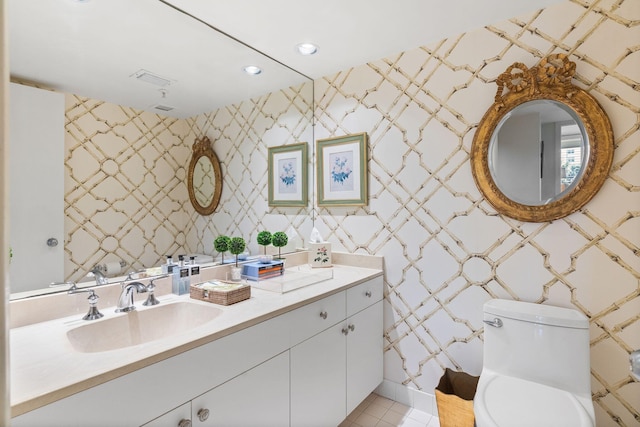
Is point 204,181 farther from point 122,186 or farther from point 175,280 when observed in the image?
point 175,280

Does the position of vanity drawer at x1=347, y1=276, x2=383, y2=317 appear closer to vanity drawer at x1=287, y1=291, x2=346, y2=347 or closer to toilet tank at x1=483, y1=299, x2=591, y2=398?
vanity drawer at x1=287, y1=291, x2=346, y2=347

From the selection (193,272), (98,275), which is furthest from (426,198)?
(98,275)

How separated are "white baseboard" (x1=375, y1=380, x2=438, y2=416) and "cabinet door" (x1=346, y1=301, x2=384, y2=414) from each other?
98 millimetres

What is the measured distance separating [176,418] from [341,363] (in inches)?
38.9

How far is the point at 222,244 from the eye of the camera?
5.98ft

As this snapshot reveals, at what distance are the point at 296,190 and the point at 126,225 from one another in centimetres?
120

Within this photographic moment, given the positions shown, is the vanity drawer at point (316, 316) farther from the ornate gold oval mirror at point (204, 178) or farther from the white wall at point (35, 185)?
the white wall at point (35, 185)

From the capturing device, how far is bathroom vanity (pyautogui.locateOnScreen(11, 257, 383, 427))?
2.67ft

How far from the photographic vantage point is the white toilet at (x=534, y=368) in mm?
1251

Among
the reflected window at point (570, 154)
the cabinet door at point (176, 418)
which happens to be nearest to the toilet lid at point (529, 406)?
the reflected window at point (570, 154)

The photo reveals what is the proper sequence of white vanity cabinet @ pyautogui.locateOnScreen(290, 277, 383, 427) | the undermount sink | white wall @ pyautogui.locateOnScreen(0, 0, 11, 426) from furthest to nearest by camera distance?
white vanity cabinet @ pyautogui.locateOnScreen(290, 277, 383, 427)
the undermount sink
white wall @ pyautogui.locateOnScreen(0, 0, 11, 426)

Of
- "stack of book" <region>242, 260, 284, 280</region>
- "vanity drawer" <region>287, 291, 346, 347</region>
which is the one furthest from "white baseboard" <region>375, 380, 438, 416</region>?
"stack of book" <region>242, 260, 284, 280</region>

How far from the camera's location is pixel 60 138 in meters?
1.15

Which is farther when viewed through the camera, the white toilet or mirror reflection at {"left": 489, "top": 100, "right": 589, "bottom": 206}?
mirror reflection at {"left": 489, "top": 100, "right": 589, "bottom": 206}
